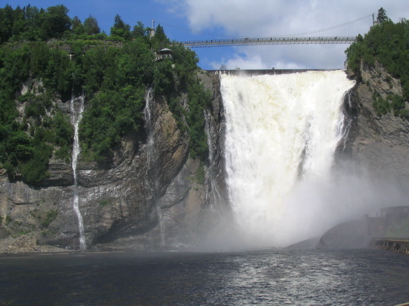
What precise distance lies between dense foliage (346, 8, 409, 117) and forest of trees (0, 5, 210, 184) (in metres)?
19.9

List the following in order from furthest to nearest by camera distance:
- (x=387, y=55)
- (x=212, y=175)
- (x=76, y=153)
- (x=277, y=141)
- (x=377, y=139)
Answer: (x=387, y=55)
(x=277, y=141)
(x=377, y=139)
(x=212, y=175)
(x=76, y=153)

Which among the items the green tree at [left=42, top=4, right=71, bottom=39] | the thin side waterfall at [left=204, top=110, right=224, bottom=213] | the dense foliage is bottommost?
the thin side waterfall at [left=204, top=110, right=224, bottom=213]

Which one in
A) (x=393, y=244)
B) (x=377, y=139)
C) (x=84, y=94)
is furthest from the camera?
(x=377, y=139)

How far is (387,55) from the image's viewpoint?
55.6m

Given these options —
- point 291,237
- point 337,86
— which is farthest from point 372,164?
point 291,237

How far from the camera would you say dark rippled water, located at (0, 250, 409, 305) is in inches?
822

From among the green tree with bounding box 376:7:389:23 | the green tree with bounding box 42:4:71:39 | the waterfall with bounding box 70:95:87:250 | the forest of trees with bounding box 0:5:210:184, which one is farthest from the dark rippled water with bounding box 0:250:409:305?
the green tree with bounding box 376:7:389:23

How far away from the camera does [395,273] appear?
85.6 feet

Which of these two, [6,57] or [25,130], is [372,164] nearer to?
[25,130]

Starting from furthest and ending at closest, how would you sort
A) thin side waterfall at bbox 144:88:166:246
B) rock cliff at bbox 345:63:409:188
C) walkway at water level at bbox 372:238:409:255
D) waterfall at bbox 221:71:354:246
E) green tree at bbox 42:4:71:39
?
green tree at bbox 42:4:71:39 → rock cliff at bbox 345:63:409:188 → waterfall at bbox 221:71:354:246 → thin side waterfall at bbox 144:88:166:246 → walkway at water level at bbox 372:238:409:255

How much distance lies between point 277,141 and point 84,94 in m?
22.5

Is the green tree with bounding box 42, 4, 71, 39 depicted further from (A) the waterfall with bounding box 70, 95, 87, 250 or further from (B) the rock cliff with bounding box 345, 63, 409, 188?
(B) the rock cliff with bounding box 345, 63, 409, 188

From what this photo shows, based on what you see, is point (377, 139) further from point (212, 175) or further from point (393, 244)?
point (212, 175)

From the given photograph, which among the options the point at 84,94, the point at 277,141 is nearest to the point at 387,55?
the point at 277,141
